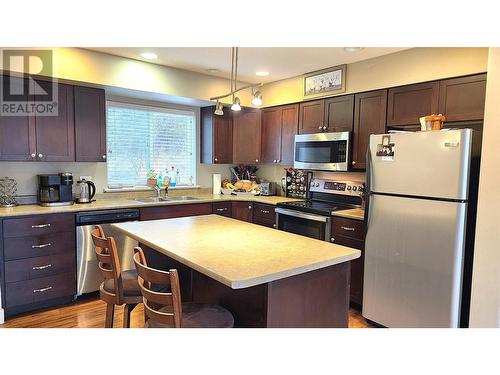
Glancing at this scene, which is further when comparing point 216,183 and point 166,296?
point 216,183

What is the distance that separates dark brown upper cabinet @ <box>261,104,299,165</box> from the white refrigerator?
57.6 inches

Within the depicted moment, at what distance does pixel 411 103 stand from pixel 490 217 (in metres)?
1.19

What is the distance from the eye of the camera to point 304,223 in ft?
11.4

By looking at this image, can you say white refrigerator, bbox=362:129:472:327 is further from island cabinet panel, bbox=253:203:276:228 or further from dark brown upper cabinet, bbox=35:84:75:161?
dark brown upper cabinet, bbox=35:84:75:161

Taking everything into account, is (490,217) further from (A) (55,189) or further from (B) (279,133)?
(A) (55,189)

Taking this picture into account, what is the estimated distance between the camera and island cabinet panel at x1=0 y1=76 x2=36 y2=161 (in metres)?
2.91

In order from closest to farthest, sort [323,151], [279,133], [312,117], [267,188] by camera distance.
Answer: [323,151] < [312,117] < [279,133] < [267,188]

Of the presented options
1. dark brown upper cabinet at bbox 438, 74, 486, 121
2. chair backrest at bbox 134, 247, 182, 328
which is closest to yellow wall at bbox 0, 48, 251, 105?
chair backrest at bbox 134, 247, 182, 328

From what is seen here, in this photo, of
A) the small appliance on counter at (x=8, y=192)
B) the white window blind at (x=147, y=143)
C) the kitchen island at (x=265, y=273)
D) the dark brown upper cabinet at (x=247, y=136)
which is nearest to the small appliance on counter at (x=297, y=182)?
the dark brown upper cabinet at (x=247, y=136)

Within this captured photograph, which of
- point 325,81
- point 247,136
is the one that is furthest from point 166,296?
point 247,136

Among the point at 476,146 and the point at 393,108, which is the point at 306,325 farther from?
the point at 393,108

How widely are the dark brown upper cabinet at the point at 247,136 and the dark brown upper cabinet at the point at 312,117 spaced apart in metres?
0.72

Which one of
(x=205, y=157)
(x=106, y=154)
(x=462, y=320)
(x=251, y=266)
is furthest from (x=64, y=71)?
(x=462, y=320)
